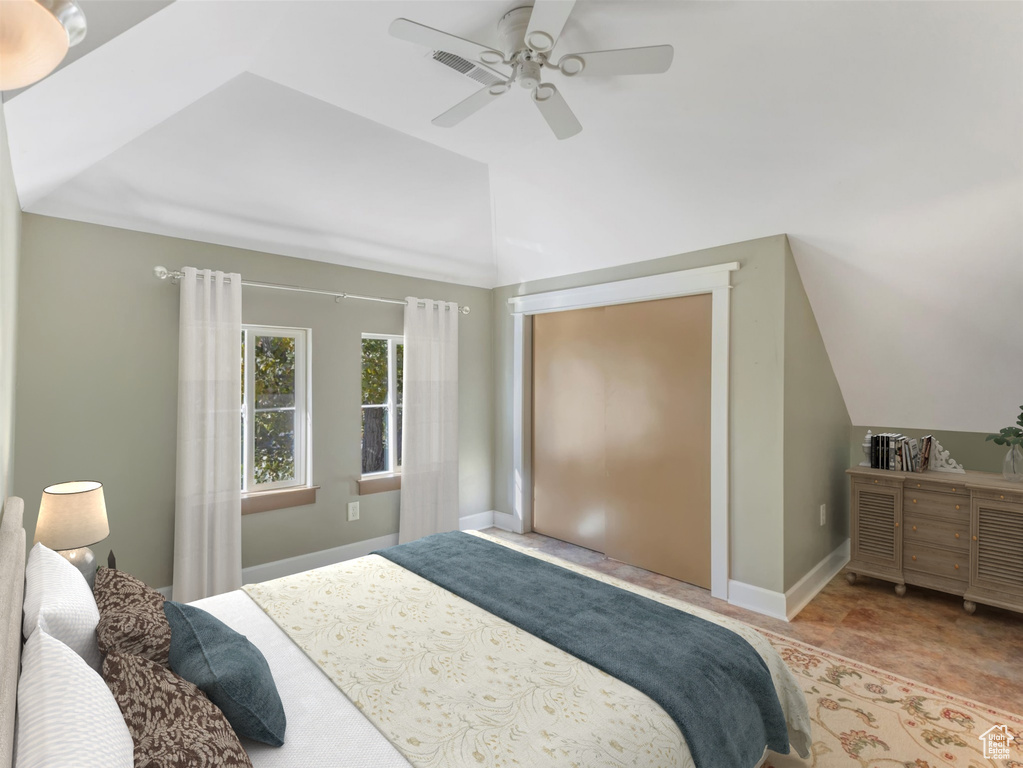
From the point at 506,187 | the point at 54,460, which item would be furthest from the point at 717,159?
the point at 54,460

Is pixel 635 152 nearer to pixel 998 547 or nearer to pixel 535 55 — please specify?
pixel 535 55

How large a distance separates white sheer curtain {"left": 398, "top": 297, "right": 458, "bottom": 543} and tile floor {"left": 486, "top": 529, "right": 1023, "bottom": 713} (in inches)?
58.3

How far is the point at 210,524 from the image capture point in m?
3.14

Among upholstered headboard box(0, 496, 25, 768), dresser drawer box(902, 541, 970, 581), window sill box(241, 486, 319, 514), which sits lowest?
dresser drawer box(902, 541, 970, 581)

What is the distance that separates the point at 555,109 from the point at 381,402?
8.81ft

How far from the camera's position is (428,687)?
1.54m

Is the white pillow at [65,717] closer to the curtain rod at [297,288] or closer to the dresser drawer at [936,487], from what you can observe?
the curtain rod at [297,288]

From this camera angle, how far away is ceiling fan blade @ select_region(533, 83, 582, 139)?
79.1 inches

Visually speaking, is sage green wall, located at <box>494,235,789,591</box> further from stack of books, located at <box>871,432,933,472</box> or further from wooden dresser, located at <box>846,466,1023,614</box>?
stack of books, located at <box>871,432,933,472</box>

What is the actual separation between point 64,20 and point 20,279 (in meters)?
2.55

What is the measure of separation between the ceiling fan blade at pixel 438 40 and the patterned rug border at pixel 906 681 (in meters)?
2.71

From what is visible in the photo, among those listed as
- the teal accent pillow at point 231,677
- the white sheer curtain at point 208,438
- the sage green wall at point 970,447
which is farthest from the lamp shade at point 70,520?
the sage green wall at point 970,447

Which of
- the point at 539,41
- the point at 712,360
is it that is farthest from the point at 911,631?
the point at 539,41


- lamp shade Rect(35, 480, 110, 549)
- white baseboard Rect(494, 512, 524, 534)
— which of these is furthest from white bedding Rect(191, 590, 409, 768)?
white baseboard Rect(494, 512, 524, 534)
